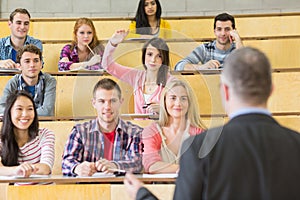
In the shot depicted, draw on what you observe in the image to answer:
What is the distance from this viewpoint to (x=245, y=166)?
1004 mm

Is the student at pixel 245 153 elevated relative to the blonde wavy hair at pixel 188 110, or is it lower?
lower

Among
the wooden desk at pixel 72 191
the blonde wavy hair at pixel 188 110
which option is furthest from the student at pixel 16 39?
the wooden desk at pixel 72 191

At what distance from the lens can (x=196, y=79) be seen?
2543 mm

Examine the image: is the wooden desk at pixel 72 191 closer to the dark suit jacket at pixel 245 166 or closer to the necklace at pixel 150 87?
the necklace at pixel 150 87

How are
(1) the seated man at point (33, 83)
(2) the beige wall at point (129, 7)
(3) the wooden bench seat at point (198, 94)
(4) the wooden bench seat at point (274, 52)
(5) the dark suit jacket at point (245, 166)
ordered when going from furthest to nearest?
1. (2) the beige wall at point (129, 7)
2. (4) the wooden bench seat at point (274, 52)
3. (1) the seated man at point (33, 83)
4. (3) the wooden bench seat at point (198, 94)
5. (5) the dark suit jacket at point (245, 166)

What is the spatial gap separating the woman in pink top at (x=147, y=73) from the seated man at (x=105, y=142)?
110mm

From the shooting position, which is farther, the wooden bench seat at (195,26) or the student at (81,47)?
the wooden bench seat at (195,26)

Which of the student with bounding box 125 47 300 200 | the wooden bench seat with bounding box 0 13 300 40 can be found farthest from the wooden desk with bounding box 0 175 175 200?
the wooden bench seat with bounding box 0 13 300 40

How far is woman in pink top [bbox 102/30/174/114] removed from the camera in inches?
85.0

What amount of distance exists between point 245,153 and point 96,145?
1.18 m

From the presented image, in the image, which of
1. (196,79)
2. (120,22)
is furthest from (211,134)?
(120,22)

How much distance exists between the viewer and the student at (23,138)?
2.18 m

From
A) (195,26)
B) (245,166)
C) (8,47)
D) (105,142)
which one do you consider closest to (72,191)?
(105,142)

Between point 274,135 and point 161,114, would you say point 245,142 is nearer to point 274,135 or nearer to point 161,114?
point 274,135
